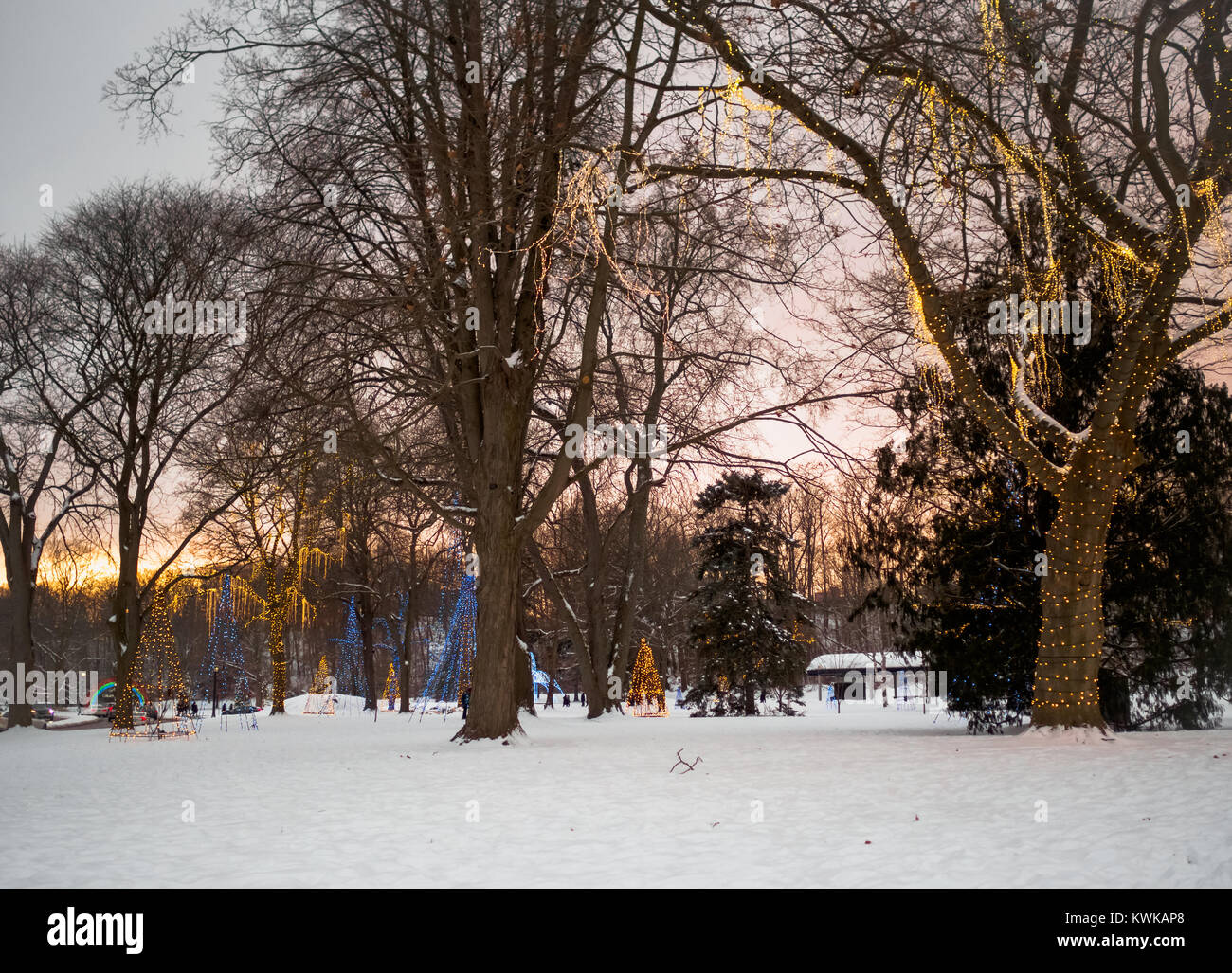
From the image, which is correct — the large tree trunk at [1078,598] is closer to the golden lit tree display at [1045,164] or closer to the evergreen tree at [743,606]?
the golden lit tree display at [1045,164]

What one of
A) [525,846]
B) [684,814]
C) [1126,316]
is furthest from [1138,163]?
[525,846]

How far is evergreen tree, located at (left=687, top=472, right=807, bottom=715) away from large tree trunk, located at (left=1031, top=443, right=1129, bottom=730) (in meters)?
17.5

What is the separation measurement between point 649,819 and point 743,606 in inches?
965

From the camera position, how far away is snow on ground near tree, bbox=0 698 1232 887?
236 inches

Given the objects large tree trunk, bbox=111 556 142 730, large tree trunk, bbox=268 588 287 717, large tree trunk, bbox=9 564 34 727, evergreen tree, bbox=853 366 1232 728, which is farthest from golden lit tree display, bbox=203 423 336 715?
evergreen tree, bbox=853 366 1232 728

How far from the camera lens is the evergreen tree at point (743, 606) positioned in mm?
32094

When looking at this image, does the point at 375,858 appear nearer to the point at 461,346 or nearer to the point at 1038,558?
the point at 461,346

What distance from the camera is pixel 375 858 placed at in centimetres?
662

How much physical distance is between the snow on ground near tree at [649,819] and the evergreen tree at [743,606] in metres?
16.7

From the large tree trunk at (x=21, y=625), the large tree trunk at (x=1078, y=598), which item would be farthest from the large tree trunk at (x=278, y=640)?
the large tree trunk at (x=1078, y=598)

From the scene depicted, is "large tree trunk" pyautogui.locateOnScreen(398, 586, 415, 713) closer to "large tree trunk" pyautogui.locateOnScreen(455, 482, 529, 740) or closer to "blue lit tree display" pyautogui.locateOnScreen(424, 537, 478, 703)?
"blue lit tree display" pyautogui.locateOnScreen(424, 537, 478, 703)

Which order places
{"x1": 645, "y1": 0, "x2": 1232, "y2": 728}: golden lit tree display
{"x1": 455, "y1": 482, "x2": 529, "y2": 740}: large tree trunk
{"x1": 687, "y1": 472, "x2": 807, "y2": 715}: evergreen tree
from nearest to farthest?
{"x1": 645, "y1": 0, "x2": 1232, "y2": 728}: golden lit tree display → {"x1": 455, "y1": 482, "x2": 529, "y2": 740}: large tree trunk → {"x1": 687, "y1": 472, "x2": 807, "y2": 715}: evergreen tree

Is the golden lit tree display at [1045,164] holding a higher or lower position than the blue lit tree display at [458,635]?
higher

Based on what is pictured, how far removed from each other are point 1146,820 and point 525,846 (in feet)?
14.8
